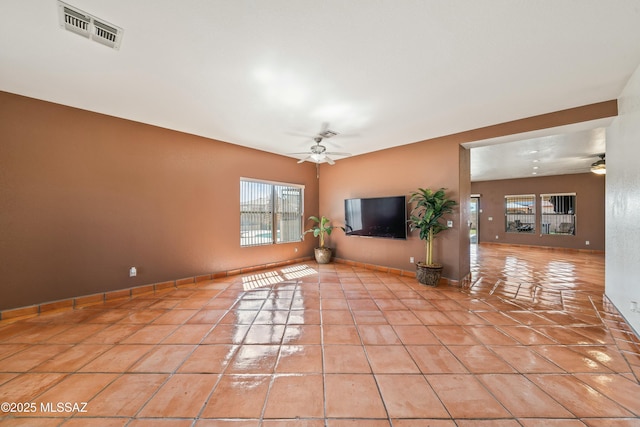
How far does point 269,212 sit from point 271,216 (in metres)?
0.11

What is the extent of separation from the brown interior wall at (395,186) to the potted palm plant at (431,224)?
18cm

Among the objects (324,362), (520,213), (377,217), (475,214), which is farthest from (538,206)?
(324,362)

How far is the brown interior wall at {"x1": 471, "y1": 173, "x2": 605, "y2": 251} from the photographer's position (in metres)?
7.32

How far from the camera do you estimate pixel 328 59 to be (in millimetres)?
2137

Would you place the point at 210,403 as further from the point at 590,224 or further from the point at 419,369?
the point at 590,224

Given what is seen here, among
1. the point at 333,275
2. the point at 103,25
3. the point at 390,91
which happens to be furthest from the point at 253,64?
the point at 333,275

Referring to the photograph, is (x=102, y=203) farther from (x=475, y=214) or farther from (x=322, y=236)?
(x=475, y=214)

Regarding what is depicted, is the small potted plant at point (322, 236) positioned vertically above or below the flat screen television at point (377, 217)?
below

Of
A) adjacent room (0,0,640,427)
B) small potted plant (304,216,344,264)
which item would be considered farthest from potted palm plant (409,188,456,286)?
small potted plant (304,216,344,264)

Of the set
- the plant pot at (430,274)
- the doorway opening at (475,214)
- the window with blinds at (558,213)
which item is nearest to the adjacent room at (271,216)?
the plant pot at (430,274)

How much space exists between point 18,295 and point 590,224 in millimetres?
13215

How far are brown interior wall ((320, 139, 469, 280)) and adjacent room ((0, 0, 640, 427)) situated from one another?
1.9 inches

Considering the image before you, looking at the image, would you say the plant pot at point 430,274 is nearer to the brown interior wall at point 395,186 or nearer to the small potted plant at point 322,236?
the brown interior wall at point 395,186

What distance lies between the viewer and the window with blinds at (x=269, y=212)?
16.1 ft
